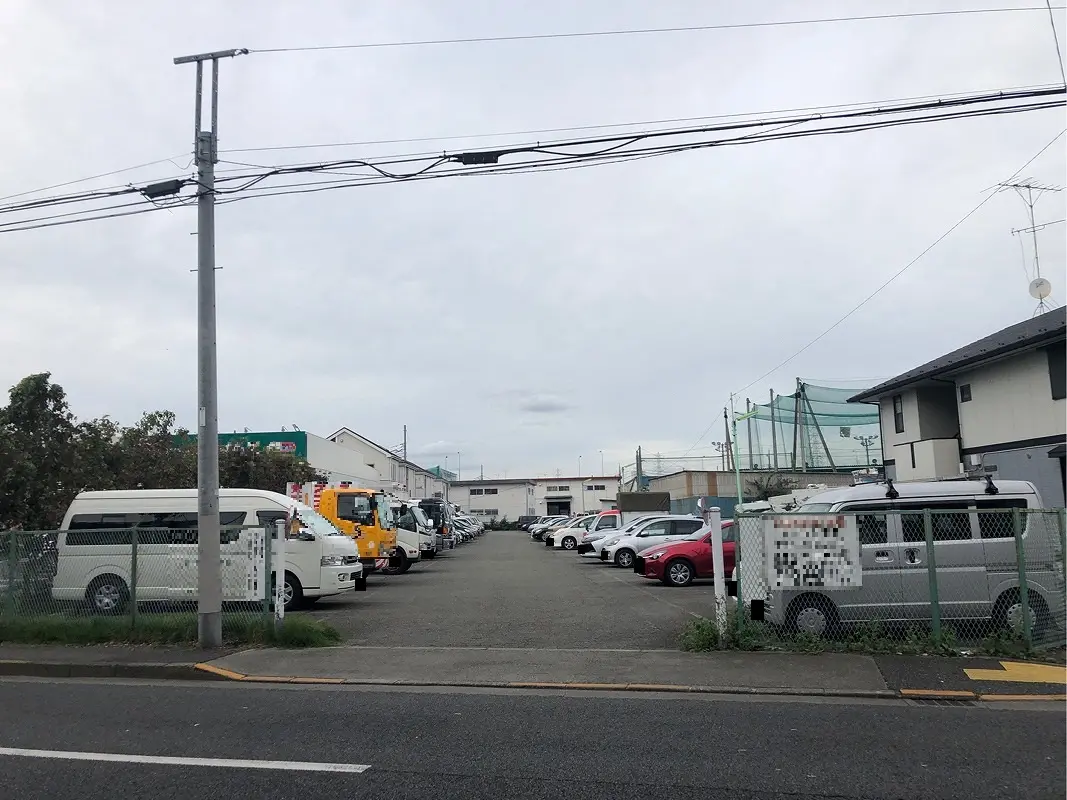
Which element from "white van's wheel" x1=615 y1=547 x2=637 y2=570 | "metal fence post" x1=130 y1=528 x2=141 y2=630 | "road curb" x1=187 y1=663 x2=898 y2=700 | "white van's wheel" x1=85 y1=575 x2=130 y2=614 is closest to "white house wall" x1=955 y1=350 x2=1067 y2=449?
"white van's wheel" x1=615 y1=547 x2=637 y2=570

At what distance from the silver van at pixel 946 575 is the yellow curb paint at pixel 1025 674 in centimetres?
91

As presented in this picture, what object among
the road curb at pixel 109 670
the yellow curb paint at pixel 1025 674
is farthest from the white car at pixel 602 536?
the road curb at pixel 109 670

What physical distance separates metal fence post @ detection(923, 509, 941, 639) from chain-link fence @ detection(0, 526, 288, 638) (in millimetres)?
8569

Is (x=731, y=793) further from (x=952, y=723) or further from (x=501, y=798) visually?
(x=952, y=723)

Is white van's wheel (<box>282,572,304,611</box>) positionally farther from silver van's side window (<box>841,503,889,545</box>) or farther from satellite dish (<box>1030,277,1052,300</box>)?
satellite dish (<box>1030,277,1052,300</box>)

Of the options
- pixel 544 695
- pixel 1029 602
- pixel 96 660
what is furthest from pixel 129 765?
pixel 1029 602

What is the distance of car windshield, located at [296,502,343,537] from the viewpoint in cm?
1581

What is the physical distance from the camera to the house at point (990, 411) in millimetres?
20047

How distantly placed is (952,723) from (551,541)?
39.9m

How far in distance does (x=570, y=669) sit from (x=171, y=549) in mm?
6554

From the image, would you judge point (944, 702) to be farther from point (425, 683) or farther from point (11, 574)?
point (11, 574)

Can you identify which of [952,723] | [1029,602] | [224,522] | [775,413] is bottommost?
[952,723]

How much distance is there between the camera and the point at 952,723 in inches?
281

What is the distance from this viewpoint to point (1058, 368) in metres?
19.6
